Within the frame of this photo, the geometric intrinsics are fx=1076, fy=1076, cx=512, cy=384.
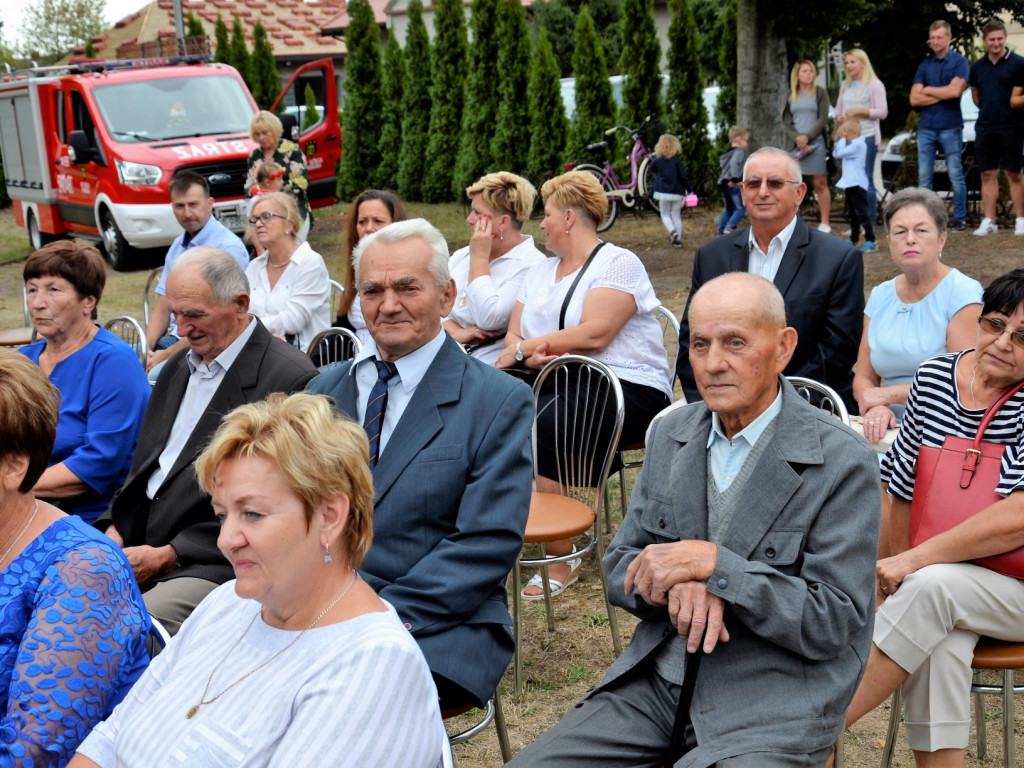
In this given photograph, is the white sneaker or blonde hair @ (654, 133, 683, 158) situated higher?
blonde hair @ (654, 133, 683, 158)

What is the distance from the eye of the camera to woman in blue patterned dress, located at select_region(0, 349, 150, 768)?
6.73 ft

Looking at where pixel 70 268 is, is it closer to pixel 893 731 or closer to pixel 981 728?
pixel 893 731

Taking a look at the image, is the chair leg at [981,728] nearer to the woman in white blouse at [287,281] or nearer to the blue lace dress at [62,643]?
the blue lace dress at [62,643]

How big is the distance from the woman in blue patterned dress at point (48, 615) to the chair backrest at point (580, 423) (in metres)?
2.14

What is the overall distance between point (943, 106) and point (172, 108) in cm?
946

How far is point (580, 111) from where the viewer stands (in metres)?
16.3

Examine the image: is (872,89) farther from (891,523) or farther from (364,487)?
(364,487)

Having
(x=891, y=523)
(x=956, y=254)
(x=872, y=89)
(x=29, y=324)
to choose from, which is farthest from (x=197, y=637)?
(x=872, y=89)

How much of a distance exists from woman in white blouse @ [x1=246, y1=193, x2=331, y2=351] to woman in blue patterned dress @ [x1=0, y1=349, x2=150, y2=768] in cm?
323

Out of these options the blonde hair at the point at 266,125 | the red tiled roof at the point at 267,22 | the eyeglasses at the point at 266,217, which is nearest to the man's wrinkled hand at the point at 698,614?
the eyeglasses at the point at 266,217

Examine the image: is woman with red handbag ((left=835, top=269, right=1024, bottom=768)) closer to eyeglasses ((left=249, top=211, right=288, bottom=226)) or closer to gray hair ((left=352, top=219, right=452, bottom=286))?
gray hair ((left=352, top=219, right=452, bottom=286))

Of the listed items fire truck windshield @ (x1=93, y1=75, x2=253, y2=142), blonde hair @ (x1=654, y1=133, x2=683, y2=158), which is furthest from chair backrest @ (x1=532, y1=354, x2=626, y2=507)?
fire truck windshield @ (x1=93, y1=75, x2=253, y2=142)

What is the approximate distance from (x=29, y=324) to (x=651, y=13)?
429 inches

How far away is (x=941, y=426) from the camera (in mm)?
2938
